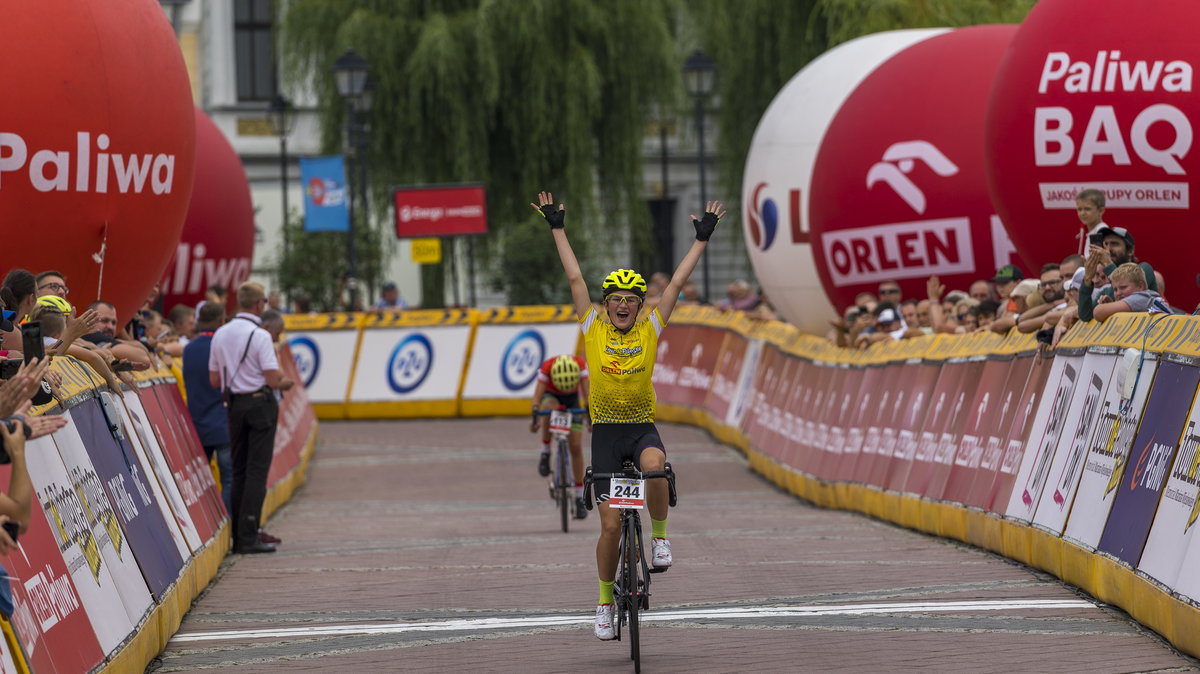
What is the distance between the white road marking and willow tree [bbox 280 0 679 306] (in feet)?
93.8

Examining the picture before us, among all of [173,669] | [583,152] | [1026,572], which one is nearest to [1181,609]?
[1026,572]

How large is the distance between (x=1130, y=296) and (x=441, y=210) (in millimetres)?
24839

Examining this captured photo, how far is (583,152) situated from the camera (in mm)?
40188

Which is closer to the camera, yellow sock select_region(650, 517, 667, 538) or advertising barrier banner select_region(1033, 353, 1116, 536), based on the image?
yellow sock select_region(650, 517, 667, 538)

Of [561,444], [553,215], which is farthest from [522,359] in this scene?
[553,215]

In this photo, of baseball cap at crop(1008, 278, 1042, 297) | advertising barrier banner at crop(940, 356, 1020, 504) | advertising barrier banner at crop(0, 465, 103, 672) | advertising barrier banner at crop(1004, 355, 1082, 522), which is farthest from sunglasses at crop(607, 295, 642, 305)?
baseball cap at crop(1008, 278, 1042, 297)

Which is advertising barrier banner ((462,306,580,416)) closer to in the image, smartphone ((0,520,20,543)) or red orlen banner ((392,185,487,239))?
red orlen banner ((392,185,487,239))

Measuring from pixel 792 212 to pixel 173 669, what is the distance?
1434cm

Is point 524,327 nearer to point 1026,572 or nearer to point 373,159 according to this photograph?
point 373,159

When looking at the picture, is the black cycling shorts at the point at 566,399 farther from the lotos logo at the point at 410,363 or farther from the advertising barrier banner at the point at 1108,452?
the lotos logo at the point at 410,363

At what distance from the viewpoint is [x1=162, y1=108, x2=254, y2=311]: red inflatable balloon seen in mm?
21297

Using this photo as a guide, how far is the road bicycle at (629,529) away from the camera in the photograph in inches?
390

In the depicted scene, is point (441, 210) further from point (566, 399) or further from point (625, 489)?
point (625, 489)

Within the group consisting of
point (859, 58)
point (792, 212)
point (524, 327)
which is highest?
point (859, 58)
